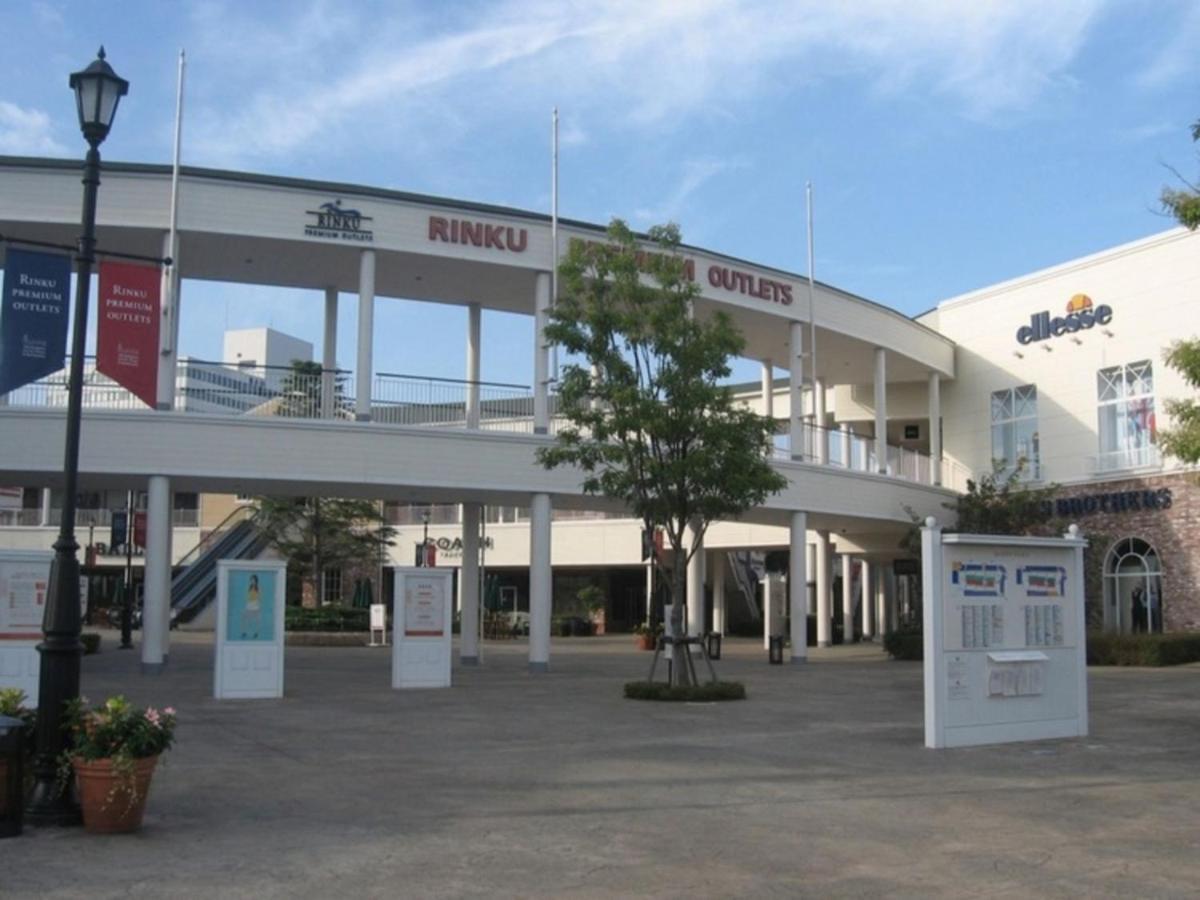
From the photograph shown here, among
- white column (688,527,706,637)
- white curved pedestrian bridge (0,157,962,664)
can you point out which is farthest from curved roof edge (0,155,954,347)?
white column (688,527,706,637)

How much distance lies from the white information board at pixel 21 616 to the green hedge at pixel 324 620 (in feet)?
86.3

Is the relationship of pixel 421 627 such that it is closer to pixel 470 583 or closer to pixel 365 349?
pixel 365 349

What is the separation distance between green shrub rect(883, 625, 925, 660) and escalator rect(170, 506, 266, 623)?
24.6m

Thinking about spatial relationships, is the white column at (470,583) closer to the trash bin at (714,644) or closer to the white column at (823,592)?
the trash bin at (714,644)

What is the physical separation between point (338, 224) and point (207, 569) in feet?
89.2

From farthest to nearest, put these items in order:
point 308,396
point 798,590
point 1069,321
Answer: point 1069,321, point 798,590, point 308,396

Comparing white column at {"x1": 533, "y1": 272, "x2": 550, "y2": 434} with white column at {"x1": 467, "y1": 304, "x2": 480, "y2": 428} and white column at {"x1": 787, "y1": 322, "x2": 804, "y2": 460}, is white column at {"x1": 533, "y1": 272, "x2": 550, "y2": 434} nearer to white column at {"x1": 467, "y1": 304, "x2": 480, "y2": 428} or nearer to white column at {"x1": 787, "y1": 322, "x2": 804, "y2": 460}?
white column at {"x1": 467, "y1": 304, "x2": 480, "y2": 428}

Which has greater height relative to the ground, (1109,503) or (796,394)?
(796,394)

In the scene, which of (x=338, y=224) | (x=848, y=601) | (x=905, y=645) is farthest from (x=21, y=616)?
(x=848, y=601)

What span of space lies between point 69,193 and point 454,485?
366 inches

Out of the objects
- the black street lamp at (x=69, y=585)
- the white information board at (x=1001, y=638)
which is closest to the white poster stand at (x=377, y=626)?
the white information board at (x=1001, y=638)

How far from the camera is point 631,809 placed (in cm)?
1021

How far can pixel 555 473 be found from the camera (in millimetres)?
27266

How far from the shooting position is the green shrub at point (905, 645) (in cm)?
3412
